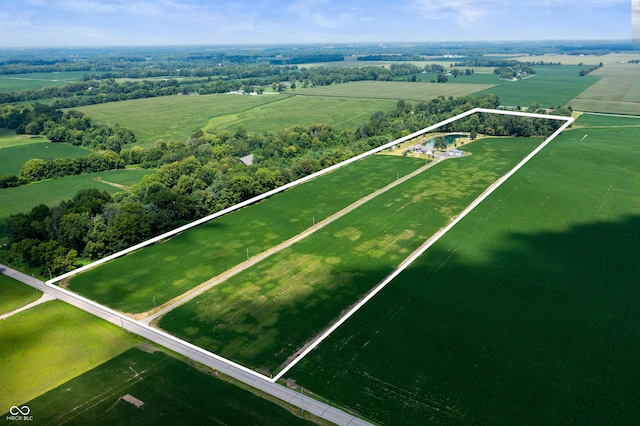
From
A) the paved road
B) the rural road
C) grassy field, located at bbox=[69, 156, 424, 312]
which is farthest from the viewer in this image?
grassy field, located at bbox=[69, 156, 424, 312]

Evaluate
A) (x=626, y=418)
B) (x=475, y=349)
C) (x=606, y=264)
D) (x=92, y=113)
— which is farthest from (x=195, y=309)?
(x=92, y=113)

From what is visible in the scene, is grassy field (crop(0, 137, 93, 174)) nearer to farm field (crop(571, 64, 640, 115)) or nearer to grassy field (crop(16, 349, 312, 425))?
grassy field (crop(16, 349, 312, 425))

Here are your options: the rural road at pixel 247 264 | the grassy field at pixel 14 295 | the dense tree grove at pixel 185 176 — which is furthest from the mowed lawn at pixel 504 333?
the dense tree grove at pixel 185 176

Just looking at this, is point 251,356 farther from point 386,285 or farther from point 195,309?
point 386,285

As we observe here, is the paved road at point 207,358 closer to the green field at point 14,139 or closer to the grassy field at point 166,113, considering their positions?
the grassy field at point 166,113

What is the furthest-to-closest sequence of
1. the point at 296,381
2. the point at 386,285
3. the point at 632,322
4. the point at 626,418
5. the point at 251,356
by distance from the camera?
the point at 386,285
the point at 632,322
the point at 251,356
the point at 296,381
the point at 626,418

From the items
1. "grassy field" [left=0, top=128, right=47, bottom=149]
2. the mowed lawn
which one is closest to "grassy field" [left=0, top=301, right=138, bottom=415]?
the mowed lawn

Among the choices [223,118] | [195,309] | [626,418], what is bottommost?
[626,418]
